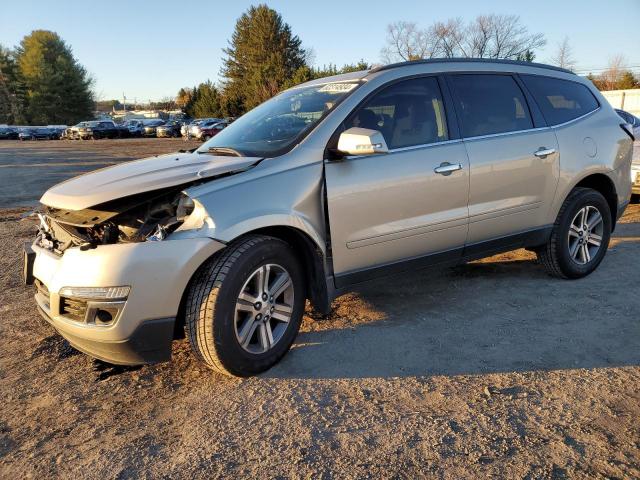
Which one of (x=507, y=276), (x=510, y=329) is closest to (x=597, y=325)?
(x=510, y=329)

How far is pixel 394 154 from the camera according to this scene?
3557 millimetres

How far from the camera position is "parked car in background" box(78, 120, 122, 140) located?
44.3m

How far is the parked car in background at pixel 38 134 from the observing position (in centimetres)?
4566

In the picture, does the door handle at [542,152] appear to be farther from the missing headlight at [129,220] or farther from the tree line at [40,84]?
the tree line at [40,84]

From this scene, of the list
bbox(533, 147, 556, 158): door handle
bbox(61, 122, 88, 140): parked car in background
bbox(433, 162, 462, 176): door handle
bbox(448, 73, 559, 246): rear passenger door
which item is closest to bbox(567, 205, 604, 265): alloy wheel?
bbox(448, 73, 559, 246): rear passenger door

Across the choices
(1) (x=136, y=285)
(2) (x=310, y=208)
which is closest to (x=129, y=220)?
(1) (x=136, y=285)

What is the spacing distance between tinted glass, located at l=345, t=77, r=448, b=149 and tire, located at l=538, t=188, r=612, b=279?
1.56 metres

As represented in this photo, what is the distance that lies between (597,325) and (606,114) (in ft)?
7.30

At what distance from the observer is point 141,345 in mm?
2814

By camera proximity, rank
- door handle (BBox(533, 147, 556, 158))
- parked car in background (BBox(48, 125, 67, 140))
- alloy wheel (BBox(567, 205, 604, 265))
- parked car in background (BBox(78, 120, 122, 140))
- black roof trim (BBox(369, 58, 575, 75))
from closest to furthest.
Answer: black roof trim (BBox(369, 58, 575, 75))
door handle (BBox(533, 147, 556, 158))
alloy wheel (BBox(567, 205, 604, 265))
parked car in background (BBox(78, 120, 122, 140))
parked car in background (BBox(48, 125, 67, 140))

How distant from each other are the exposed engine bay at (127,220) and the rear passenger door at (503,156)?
2.16 metres

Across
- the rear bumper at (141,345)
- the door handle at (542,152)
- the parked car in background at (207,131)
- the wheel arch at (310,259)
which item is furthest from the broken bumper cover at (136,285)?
the parked car in background at (207,131)

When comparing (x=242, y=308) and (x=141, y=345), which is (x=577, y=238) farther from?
(x=141, y=345)

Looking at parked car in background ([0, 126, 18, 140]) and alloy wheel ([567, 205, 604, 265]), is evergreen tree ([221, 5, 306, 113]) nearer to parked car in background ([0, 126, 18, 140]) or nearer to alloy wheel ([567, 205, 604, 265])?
parked car in background ([0, 126, 18, 140])
